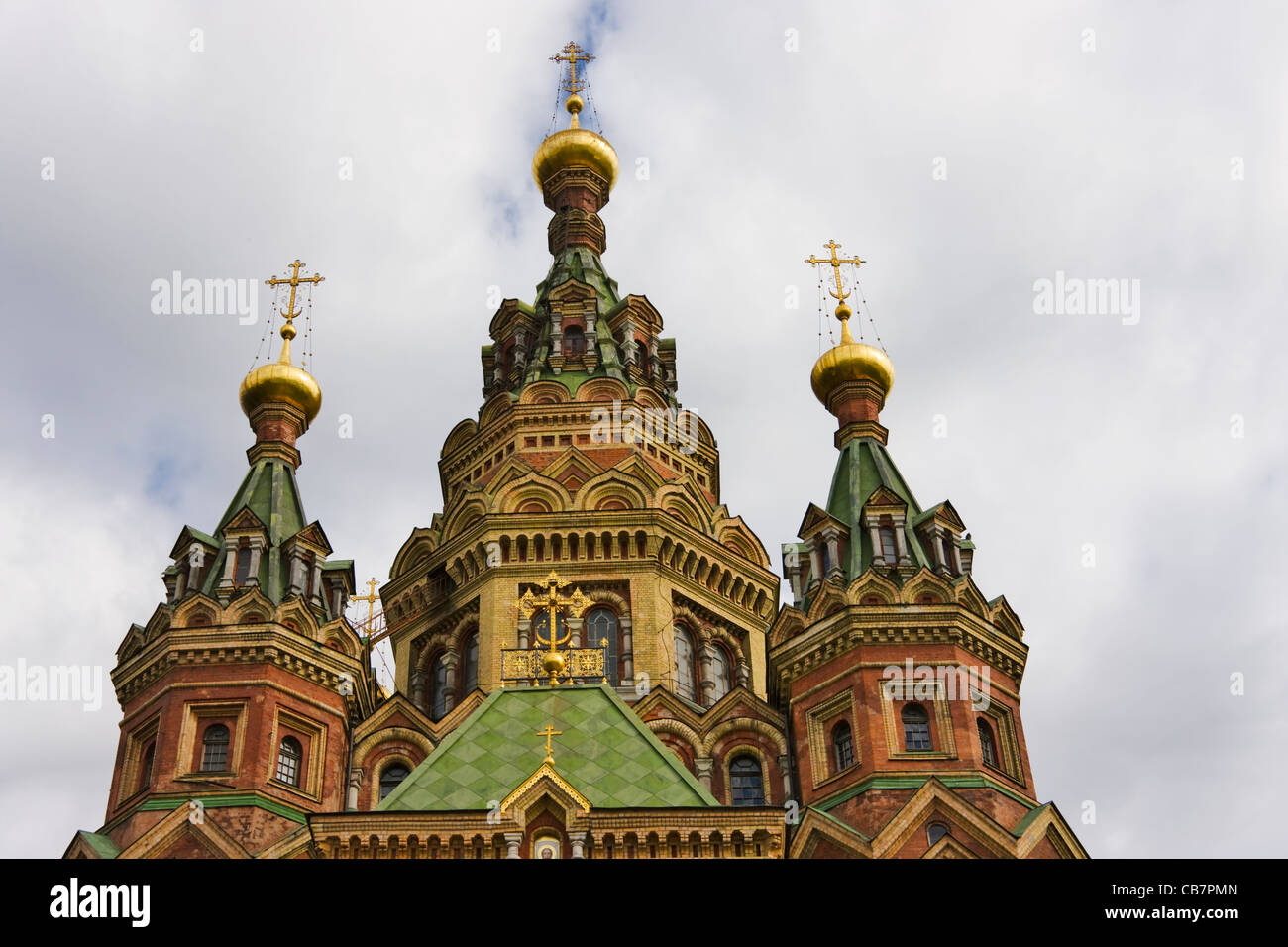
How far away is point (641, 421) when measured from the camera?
37500mm

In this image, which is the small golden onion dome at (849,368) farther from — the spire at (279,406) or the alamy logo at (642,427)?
the spire at (279,406)

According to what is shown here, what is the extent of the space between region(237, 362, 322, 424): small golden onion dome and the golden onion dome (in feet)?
43.4

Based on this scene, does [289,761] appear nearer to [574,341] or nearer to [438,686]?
[438,686]

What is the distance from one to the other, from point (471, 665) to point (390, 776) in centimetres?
405

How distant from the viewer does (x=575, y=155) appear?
150 ft

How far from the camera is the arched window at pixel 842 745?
27.8 m

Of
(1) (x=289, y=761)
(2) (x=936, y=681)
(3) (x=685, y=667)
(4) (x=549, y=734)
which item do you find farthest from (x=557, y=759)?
(3) (x=685, y=667)

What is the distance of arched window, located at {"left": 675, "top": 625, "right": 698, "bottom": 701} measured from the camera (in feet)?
108

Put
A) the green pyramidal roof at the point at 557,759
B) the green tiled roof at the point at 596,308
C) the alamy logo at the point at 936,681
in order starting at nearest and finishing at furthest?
the green pyramidal roof at the point at 557,759 < the alamy logo at the point at 936,681 < the green tiled roof at the point at 596,308

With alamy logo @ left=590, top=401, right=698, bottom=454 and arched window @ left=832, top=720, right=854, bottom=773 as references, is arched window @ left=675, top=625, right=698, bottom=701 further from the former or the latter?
alamy logo @ left=590, top=401, right=698, bottom=454
